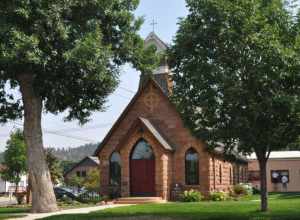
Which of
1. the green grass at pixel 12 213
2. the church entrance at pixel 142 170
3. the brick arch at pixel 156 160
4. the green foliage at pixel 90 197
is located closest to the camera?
the green grass at pixel 12 213

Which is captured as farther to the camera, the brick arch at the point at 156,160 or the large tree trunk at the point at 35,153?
the brick arch at the point at 156,160

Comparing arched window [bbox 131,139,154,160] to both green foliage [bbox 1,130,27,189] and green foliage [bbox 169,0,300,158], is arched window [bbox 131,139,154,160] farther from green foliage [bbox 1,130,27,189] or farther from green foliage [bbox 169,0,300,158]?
green foliage [bbox 169,0,300,158]

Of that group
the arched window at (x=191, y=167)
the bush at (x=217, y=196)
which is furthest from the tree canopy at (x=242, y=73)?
the arched window at (x=191, y=167)

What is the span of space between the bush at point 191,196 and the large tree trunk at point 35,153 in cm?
1285

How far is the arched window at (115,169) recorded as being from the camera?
40406mm

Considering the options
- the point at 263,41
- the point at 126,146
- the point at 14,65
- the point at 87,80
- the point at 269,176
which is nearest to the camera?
the point at 263,41

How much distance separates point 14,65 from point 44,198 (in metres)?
6.23

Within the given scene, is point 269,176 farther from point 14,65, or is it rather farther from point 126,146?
point 14,65

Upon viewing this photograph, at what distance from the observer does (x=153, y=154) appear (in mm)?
38562

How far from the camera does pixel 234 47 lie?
2025cm

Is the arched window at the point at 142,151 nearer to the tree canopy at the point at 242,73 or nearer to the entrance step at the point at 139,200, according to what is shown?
the entrance step at the point at 139,200

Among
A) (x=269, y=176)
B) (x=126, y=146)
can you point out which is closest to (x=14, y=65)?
(x=126, y=146)

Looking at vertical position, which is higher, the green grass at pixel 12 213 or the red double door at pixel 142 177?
the red double door at pixel 142 177

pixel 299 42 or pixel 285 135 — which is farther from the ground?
pixel 299 42
